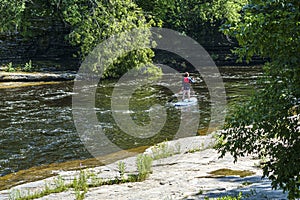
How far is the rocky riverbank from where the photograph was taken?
7483mm

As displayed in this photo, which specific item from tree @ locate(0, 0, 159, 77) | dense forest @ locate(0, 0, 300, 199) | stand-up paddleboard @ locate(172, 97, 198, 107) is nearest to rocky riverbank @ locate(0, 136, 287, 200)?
dense forest @ locate(0, 0, 300, 199)

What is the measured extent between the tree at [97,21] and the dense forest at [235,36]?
0.20 ft

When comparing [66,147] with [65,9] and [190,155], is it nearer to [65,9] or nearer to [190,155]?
[190,155]

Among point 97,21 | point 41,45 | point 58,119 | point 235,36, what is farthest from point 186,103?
point 41,45

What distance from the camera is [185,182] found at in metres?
8.45

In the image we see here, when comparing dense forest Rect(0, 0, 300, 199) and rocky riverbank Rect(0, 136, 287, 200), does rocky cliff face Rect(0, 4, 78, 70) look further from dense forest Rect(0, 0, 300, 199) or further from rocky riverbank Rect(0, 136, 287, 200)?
rocky riverbank Rect(0, 136, 287, 200)

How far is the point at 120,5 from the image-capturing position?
3095cm

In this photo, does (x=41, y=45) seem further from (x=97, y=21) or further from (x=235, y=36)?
(x=235, y=36)

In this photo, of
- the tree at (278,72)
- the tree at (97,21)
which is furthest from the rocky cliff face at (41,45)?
the tree at (278,72)

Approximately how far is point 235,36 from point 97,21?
83.4 ft

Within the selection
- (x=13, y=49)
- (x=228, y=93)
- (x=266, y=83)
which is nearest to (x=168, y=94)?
(x=228, y=93)

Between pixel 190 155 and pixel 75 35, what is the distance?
20.5m

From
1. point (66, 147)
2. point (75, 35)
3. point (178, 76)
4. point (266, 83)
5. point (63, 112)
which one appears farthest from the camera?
point (178, 76)

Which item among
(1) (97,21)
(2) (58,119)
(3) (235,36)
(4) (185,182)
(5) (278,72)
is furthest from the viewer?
(1) (97,21)
